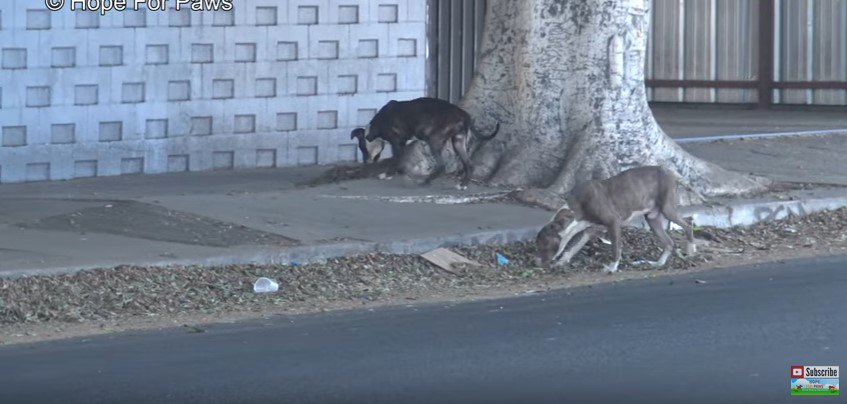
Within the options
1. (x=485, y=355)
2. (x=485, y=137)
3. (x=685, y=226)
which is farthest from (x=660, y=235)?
(x=485, y=355)

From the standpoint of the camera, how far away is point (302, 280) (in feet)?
37.0

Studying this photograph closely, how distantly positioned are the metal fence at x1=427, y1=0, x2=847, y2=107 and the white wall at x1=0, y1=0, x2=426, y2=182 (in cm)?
445

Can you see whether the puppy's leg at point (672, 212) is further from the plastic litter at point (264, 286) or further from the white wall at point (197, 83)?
the white wall at point (197, 83)

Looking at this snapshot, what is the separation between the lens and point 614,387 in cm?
803

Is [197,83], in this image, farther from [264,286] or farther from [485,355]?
[485,355]

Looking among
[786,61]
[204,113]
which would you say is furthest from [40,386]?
[786,61]

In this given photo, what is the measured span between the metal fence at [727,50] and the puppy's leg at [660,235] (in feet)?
32.8

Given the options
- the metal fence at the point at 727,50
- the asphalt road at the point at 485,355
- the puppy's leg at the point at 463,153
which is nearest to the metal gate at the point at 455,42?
the metal fence at the point at 727,50

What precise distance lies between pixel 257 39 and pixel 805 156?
642cm

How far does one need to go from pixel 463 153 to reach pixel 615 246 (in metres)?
2.87

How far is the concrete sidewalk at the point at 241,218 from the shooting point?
1148 centimetres

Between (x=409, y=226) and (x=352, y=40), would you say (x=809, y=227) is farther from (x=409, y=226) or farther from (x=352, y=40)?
(x=352, y=40)

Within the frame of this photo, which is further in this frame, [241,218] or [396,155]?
→ [396,155]

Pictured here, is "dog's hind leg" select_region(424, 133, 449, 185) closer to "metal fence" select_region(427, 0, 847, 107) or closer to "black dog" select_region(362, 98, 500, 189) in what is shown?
"black dog" select_region(362, 98, 500, 189)
